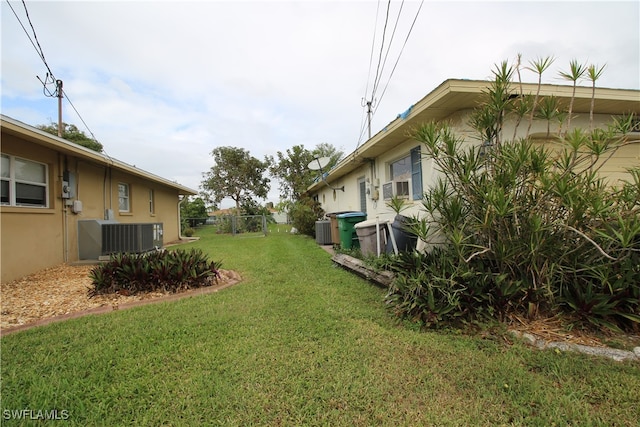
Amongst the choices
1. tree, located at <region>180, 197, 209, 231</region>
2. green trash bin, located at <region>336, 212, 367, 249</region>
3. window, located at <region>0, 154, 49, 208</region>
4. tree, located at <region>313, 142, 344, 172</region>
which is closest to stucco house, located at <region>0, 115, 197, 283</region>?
window, located at <region>0, 154, 49, 208</region>

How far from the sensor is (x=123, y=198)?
31.4 feet

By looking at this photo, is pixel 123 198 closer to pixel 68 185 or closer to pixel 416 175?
pixel 68 185

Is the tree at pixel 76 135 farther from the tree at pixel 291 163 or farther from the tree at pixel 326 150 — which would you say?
the tree at pixel 326 150

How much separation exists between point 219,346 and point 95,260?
6115 mm

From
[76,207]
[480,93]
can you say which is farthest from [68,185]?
[480,93]

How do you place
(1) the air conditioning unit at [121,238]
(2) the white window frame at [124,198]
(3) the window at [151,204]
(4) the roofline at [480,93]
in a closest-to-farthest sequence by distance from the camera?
(4) the roofline at [480,93] < (1) the air conditioning unit at [121,238] < (2) the white window frame at [124,198] < (3) the window at [151,204]

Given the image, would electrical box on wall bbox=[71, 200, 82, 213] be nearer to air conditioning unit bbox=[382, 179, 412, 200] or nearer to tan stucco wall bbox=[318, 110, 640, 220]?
tan stucco wall bbox=[318, 110, 640, 220]

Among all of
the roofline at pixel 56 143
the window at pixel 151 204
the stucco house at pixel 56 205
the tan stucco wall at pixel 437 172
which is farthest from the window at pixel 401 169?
the window at pixel 151 204

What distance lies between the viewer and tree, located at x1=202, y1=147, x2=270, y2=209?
73.9 ft

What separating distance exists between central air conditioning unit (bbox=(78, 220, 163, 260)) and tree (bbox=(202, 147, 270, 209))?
16.2 metres

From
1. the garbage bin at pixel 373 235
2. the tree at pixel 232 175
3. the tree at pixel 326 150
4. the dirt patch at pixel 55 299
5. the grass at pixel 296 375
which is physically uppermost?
the tree at pixel 326 150

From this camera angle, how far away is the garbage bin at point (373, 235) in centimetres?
554

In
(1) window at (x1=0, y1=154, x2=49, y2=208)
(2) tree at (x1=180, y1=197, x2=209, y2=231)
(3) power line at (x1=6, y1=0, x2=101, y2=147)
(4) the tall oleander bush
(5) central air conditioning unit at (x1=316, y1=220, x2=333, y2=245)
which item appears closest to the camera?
(4) the tall oleander bush

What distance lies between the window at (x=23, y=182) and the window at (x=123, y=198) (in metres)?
3.18
